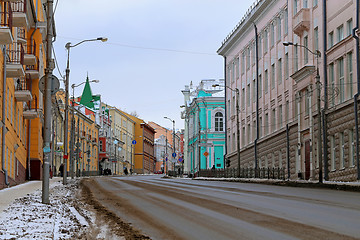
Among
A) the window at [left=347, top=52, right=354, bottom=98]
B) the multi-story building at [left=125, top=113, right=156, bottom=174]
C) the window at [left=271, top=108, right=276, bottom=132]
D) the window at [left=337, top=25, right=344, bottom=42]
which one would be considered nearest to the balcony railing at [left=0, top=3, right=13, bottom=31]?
the window at [left=347, top=52, right=354, bottom=98]

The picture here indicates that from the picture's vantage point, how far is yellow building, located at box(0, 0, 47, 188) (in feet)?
99.8

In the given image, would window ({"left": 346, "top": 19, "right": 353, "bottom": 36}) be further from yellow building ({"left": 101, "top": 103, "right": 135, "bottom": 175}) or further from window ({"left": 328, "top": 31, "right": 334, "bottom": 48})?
yellow building ({"left": 101, "top": 103, "right": 135, "bottom": 175})

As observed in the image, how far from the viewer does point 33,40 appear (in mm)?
46500

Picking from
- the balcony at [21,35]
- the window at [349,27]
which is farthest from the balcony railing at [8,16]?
the window at [349,27]

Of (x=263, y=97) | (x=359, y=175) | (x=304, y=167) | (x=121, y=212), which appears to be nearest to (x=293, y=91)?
(x=304, y=167)

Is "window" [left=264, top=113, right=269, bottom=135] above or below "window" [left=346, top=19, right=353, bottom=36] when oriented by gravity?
below

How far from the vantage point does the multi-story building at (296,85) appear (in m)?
40.1

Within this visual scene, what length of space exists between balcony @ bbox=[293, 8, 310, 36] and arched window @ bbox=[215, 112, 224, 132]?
165 ft

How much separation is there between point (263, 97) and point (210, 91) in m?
46.4

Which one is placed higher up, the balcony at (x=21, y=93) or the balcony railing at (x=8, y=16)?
the balcony railing at (x=8, y=16)

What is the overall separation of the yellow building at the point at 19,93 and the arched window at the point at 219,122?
155ft

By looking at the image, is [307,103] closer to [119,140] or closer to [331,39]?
Answer: [331,39]

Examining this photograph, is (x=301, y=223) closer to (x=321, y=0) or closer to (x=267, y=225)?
(x=267, y=225)

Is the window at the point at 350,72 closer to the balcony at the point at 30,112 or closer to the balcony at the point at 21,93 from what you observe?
the balcony at the point at 21,93
